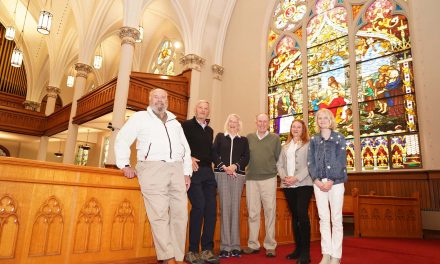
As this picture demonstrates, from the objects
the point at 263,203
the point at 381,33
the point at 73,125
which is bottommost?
the point at 263,203

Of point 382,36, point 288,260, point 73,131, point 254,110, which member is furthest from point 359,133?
point 73,131

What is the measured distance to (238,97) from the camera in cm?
1009

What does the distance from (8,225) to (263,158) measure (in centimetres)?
242

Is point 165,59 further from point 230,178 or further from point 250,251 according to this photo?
point 250,251

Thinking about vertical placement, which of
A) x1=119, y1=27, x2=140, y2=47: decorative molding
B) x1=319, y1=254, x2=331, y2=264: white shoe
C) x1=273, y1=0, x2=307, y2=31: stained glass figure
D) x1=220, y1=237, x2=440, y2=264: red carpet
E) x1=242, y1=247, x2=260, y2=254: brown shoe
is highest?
x1=273, y1=0, x2=307, y2=31: stained glass figure

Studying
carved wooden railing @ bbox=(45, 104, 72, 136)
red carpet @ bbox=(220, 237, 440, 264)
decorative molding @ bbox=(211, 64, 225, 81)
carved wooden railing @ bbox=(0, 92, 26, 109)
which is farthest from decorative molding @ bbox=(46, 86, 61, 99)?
red carpet @ bbox=(220, 237, 440, 264)

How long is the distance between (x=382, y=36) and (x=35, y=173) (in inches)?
315

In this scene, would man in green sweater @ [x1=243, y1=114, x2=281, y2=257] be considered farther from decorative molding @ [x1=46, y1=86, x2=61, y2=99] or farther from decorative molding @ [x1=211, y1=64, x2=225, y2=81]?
decorative molding @ [x1=46, y1=86, x2=61, y2=99]

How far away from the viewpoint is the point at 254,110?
9609 mm

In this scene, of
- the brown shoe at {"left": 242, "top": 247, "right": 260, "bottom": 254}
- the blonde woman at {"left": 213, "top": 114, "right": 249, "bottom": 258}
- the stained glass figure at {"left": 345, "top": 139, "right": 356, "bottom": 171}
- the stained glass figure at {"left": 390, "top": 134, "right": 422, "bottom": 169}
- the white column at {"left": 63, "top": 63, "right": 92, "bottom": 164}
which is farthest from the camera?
the white column at {"left": 63, "top": 63, "right": 92, "bottom": 164}

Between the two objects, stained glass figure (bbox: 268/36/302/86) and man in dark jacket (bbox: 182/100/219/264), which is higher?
stained glass figure (bbox: 268/36/302/86)

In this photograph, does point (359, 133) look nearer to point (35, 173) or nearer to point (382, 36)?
point (382, 36)

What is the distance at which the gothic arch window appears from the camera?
6.89 metres

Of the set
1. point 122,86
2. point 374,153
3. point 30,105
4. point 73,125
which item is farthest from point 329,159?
point 30,105
